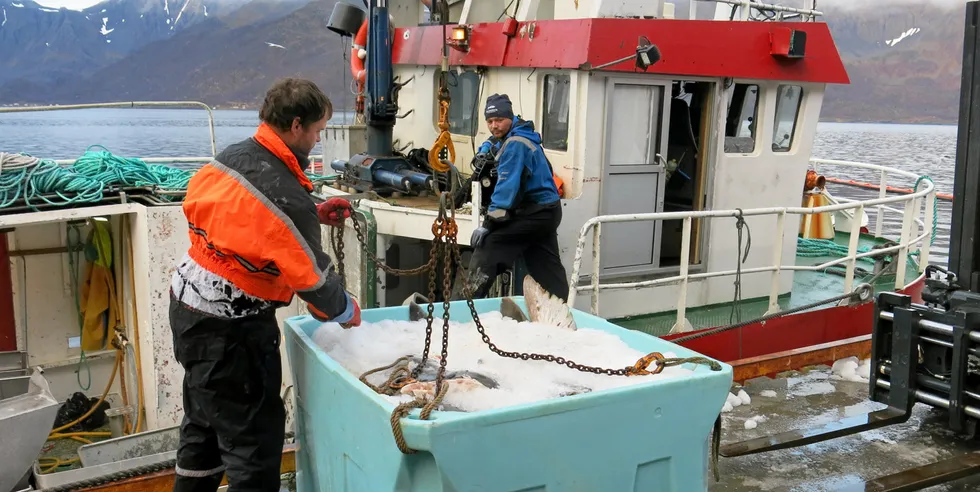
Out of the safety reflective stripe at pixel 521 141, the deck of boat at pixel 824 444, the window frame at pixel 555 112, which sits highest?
the window frame at pixel 555 112

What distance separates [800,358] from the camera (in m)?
5.95

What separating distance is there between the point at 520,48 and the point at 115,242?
365cm

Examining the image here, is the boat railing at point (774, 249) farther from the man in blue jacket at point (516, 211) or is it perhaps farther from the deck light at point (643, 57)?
the deck light at point (643, 57)

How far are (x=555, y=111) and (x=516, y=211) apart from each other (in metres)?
1.32

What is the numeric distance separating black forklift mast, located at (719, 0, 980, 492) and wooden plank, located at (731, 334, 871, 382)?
3.23 ft

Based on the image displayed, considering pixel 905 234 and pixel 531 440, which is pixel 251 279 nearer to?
pixel 531 440

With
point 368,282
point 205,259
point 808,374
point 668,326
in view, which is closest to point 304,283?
point 205,259

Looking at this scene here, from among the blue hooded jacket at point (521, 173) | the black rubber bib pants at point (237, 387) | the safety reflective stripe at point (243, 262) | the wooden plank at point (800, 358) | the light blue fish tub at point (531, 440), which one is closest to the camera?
the light blue fish tub at point (531, 440)

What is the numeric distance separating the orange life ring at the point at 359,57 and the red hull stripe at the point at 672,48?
1619mm

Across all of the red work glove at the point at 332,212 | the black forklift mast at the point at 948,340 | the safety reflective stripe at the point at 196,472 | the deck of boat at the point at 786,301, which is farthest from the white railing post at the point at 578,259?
the safety reflective stripe at the point at 196,472

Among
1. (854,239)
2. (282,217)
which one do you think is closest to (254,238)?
(282,217)

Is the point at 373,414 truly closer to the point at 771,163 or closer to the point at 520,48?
the point at 520,48

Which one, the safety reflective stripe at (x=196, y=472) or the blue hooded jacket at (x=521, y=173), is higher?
the blue hooded jacket at (x=521, y=173)

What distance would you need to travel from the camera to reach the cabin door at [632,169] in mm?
6152
